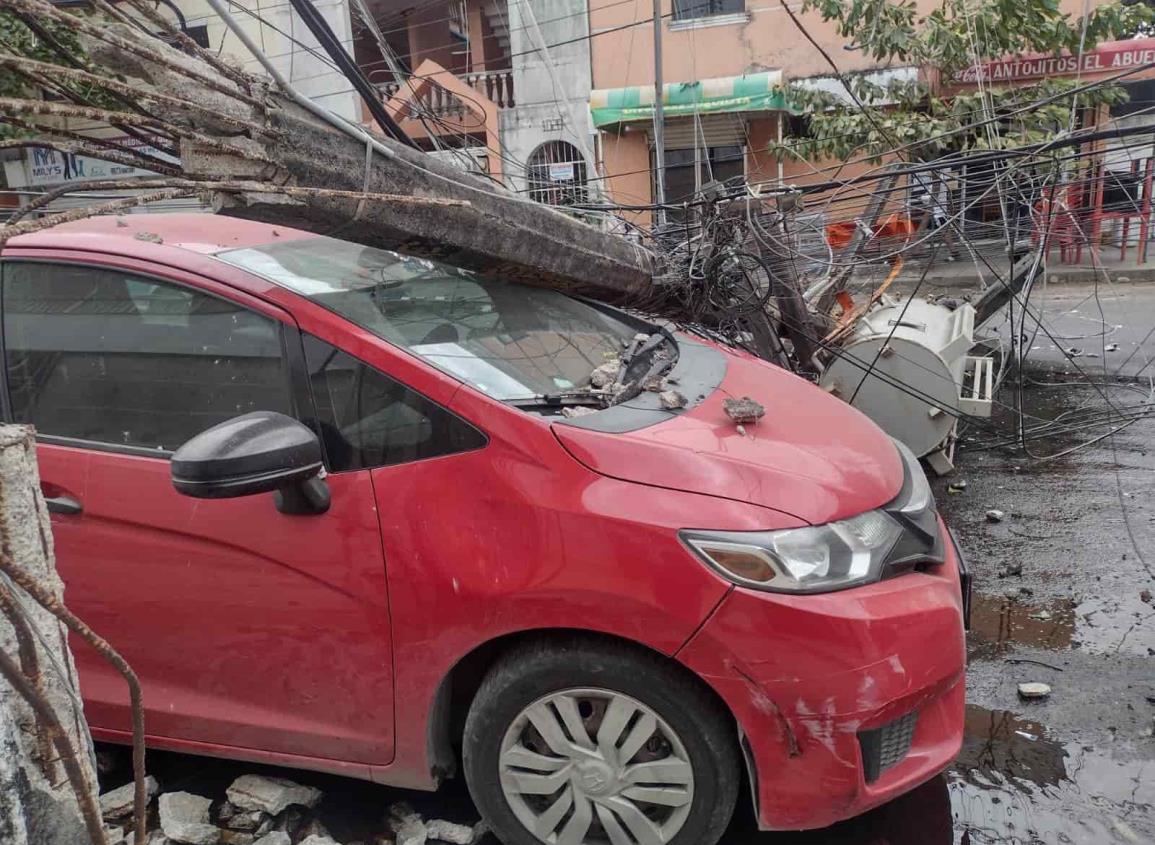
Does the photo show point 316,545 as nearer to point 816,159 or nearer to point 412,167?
point 412,167

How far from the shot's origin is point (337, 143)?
2.71 metres

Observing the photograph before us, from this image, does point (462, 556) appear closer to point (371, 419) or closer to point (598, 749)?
point (371, 419)

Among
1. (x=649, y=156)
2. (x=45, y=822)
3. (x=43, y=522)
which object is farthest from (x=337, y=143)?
(x=649, y=156)

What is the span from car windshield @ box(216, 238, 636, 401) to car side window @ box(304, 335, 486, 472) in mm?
130

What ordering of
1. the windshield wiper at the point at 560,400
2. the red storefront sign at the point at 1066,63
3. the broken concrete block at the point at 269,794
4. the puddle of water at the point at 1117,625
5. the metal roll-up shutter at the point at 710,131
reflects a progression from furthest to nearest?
1. the metal roll-up shutter at the point at 710,131
2. the red storefront sign at the point at 1066,63
3. the puddle of water at the point at 1117,625
4. the broken concrete block at the point at 269,794
5. the windshield wiper at the point at 560,400

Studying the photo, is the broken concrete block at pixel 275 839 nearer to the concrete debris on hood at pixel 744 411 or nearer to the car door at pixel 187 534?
the car door at pixel 187 534

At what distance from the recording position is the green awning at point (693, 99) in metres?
15.1

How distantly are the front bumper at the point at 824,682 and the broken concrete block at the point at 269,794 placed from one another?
1369 millimetres

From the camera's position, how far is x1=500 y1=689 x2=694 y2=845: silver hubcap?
7.50 feet

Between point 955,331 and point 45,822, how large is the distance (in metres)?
5.80

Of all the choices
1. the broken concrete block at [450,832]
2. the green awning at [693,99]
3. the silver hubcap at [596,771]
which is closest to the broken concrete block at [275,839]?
the broken concrete block at [450,832]

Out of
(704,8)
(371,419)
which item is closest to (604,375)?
(371,419)

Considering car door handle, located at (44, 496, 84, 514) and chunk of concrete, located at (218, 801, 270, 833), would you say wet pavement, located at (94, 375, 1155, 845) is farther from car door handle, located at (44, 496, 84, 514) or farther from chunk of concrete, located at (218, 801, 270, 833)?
car door handle, located at (44, 496, 84, 514)

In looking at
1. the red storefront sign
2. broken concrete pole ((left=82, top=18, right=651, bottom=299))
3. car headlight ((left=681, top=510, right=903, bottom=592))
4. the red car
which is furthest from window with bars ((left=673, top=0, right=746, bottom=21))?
car headlight ((left=681, top=510, right=903, bottom=592))
